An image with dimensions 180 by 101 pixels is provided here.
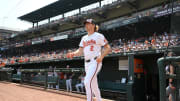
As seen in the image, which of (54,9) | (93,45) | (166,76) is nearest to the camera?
(166,76)

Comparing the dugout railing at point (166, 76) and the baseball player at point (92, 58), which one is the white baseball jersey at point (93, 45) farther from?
the dugout railing at point (166, 76)

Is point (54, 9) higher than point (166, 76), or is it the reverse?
point (54, 9)

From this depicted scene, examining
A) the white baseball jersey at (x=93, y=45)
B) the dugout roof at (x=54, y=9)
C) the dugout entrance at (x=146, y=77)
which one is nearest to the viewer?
the white baseball jersey at (x=93, y=45)

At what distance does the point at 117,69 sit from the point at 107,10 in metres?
7.50

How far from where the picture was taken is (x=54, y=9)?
81.1 feet

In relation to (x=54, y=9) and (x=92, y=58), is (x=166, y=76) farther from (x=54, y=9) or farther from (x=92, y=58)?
(x=54, y=9)

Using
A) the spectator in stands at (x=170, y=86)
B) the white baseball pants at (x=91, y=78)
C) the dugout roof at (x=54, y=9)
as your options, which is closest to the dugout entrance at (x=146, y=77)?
the white baseball pants at (x=91, y=78)

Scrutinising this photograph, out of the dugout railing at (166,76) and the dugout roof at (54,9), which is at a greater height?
the dugout roof at (54,9)

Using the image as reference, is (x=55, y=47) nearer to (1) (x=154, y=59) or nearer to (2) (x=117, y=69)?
(2) (x=117, y=69)

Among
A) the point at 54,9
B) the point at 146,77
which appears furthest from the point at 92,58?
the point at 54,9

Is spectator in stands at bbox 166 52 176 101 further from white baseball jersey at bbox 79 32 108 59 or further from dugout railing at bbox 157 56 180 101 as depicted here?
white baseball jersey at bbox 79 32 108 59

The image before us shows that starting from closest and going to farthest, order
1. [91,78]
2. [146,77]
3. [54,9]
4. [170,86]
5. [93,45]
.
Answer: [170,86], [91,78], [93,45], [146,77], [54,9]

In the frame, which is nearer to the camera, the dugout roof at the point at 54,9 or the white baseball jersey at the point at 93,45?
the white baseball jersey at the point at 93,45

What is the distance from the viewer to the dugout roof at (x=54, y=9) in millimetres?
21953
